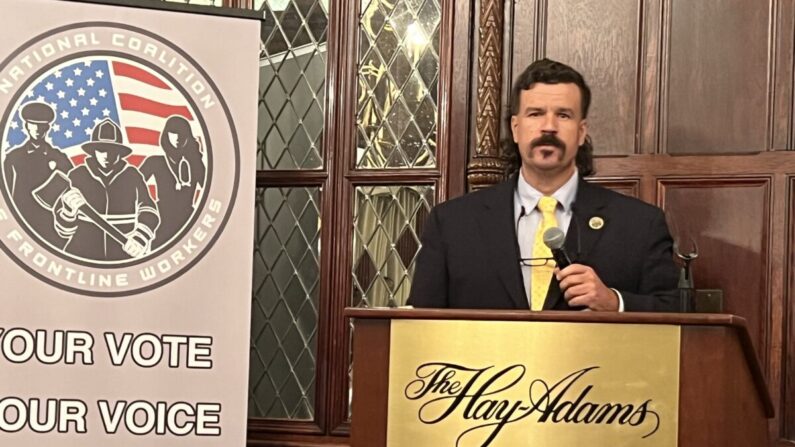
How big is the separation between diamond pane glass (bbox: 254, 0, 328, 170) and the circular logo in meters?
0.52

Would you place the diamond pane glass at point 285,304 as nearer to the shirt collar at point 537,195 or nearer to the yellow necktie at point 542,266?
the shirt collar at point 537,195

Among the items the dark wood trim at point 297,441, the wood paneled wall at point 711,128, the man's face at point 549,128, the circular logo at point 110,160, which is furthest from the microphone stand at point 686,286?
the circular logo at point 110,160

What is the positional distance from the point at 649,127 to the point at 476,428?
1761 mm

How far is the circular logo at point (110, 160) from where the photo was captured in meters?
3.69

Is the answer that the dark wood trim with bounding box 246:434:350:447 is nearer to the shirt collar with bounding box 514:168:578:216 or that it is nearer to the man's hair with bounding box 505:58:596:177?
the shirt collar with bounding box 514:168:578:216

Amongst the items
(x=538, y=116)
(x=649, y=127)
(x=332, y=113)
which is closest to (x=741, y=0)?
(x=649, y=127)

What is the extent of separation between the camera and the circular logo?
3689mm

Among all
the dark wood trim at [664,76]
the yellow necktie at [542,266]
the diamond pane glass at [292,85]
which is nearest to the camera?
the yellow necktie at [542,266]

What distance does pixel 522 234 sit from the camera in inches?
133

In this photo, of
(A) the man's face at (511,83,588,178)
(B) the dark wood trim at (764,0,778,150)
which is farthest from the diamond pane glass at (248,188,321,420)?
(B) the dark wood trim at (764,0,778,150)

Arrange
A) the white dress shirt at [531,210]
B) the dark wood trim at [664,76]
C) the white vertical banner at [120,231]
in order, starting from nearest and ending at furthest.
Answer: the white dress shirt at [531,210] < the white vertical banner at [120,231] < the dark wood trim at [664,76]

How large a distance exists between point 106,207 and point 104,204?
0.03 ft

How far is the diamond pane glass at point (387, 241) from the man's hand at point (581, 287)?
1372 millimetres

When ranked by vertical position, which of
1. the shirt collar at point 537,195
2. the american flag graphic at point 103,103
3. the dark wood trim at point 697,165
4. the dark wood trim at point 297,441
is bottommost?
the dark wood trim at point 297,441
